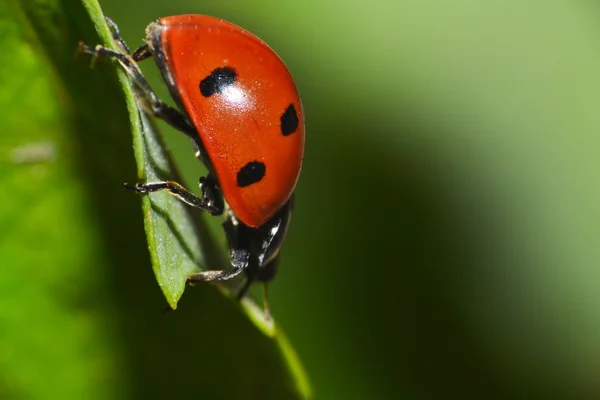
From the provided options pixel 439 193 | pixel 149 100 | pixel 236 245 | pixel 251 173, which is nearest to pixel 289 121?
pixel 251 173

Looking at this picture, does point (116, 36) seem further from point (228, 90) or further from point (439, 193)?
point (439, 193)

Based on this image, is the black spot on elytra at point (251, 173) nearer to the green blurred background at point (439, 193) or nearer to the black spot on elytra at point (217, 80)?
the black spot on elytra at point (217, 80)

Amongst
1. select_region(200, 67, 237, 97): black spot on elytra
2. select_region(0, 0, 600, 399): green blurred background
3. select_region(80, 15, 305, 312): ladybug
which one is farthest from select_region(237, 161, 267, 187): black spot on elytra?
select_region(0, 0, 600, 399): green blurred background

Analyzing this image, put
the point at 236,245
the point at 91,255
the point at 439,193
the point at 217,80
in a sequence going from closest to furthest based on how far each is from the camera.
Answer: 1. the point at 91,255
2. the point at 217,80
3. the point at 236,245
4. the point at 439,193

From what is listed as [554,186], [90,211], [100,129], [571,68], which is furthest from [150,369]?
[571,68]

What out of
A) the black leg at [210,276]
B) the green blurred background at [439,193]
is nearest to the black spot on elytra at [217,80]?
the black leg at [210,276]

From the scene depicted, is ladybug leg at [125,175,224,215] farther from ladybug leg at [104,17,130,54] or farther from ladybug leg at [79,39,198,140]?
ladybug leg at [104,17,130,54]
